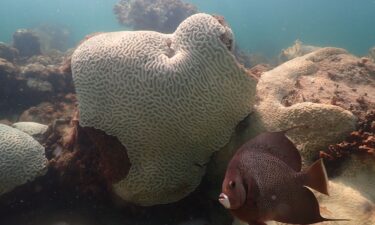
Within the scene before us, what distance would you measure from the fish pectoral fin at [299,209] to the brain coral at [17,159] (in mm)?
3283

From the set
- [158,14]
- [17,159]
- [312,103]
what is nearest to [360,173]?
[312,103]

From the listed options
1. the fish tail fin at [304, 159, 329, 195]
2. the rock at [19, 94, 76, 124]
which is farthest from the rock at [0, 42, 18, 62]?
the fish tail fin at [304, 159, 329, 195]

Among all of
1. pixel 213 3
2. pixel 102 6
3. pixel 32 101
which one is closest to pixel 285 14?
pixel 213 3

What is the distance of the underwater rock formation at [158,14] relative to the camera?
45.7 feet

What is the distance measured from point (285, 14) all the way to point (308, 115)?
121297 millimetres

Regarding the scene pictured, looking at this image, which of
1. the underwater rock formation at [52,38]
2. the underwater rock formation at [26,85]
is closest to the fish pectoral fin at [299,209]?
the underwater rock formation at [26,85]

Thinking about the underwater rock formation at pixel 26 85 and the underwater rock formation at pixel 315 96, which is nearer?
the underwater rock formation at pixel 315 96

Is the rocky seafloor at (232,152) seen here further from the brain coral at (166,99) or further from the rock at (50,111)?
the rock at (50,111)

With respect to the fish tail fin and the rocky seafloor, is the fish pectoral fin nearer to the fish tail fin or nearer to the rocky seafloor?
the fish tail fin

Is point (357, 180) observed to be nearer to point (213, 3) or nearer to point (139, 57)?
point (139, 57)

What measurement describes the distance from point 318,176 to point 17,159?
11.7 feet

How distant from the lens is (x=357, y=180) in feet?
10.4

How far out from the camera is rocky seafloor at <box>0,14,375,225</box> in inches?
128

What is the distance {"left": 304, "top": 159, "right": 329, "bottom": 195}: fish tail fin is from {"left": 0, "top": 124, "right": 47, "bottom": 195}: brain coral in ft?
11.5
